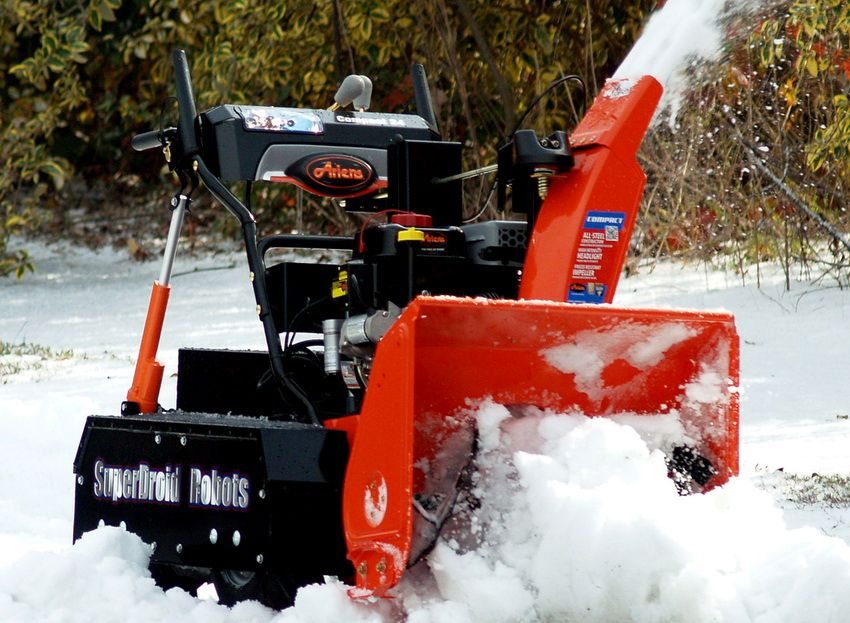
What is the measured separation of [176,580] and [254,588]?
305 millimetres

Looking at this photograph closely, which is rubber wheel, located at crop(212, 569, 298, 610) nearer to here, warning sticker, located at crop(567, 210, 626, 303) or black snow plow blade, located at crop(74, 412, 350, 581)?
black snow plow blade, located at crop(74, 412, 350, 581)

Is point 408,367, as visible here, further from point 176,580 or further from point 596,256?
point 176,580

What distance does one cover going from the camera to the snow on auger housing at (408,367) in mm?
2826

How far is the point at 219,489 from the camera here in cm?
308

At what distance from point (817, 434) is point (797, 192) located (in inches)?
114

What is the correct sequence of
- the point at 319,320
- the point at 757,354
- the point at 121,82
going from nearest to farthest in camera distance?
the point at 319,320, the point at 757,354, the point at 121,82

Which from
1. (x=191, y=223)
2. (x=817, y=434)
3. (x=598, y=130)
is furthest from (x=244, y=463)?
(x=191, y=223)

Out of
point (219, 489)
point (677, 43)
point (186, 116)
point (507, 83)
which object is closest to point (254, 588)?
point (219, 489)

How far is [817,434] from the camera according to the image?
5129 millimetres

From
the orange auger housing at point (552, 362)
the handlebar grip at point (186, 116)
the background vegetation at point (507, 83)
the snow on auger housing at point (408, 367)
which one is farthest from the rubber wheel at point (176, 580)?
the background vegetation at point (507, 83)

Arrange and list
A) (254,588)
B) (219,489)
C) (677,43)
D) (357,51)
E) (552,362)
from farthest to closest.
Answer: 1. (357,51)
2. (677,43)
3. (254,588)
4. (219,489)
5. (552,362)

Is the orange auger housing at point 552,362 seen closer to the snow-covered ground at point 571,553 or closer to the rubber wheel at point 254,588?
the snow-covered ground at point 571,553

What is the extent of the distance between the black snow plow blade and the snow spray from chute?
1.09m

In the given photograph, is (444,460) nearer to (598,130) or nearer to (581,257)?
(581,257)
